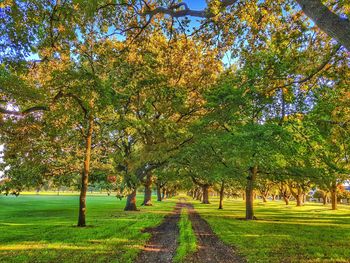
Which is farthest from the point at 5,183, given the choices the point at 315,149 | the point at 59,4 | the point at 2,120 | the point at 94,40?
the point at 315,149

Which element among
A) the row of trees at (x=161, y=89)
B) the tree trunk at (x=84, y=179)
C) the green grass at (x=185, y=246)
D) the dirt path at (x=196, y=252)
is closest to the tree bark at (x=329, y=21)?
the row of trees at (x=161, y=89)

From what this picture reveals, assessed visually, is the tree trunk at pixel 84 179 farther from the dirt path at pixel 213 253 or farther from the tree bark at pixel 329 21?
the tree bark at pixel 329 21

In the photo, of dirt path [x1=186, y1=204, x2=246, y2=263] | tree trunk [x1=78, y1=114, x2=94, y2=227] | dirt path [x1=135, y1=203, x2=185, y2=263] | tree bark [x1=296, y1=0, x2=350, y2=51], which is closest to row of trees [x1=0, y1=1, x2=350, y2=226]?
tree trunk [x1=78, y1=114, x2=94, y2=227]

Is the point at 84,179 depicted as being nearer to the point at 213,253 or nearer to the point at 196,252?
the point at 196,252

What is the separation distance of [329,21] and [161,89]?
479 inches

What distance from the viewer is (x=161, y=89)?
55.8ft

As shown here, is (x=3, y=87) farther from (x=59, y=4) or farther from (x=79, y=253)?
(x=79, y=253)

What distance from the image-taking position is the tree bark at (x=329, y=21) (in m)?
5.15

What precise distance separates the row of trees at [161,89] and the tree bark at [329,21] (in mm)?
2634

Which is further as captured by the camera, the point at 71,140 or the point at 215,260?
the point at 71,140

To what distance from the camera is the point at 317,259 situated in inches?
444

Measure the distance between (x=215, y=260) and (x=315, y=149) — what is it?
14.1 metres

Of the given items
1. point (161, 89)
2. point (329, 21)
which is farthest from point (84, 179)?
point (329, 21)

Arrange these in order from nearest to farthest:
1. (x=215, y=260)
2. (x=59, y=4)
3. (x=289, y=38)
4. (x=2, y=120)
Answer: (x=59, y=4)
(x=289, y=38)
(x=215, y=260)
(x=2, y=120)
